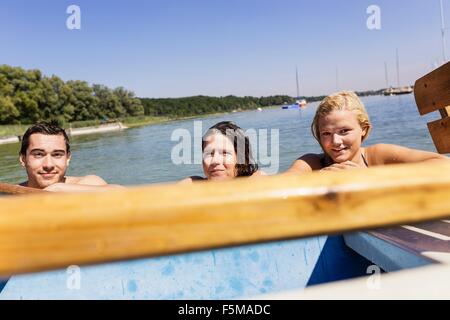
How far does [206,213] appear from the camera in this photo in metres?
0.58

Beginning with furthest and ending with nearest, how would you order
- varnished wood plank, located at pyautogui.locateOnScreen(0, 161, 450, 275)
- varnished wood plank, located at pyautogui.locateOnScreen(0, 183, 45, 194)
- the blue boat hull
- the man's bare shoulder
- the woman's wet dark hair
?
the man's bare shoulder < the woman's wet dark hair < the blue boat hull < varnished wood plank, located at pyautogui.locateOnScreen(0, 183, 45, 194) < varnished wood plank, located at pyautogui.locateOnScreen(0, 161, 450, 275)

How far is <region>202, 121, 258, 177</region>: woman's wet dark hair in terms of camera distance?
2.69 meters

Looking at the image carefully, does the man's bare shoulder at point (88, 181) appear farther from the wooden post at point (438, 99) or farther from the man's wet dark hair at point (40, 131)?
the wooden post at point (438, 99)

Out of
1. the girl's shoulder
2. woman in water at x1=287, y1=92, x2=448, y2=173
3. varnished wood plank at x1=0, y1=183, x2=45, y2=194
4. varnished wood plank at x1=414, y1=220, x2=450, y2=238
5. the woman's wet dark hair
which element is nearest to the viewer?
varnished wood plank at x1=414, y1=220, x2=450, y2=238

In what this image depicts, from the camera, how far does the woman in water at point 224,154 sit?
8.55 feet

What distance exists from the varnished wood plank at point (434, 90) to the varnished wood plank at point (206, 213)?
1932 millimetres

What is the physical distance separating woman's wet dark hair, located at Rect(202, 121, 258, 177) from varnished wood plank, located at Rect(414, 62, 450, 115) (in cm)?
116

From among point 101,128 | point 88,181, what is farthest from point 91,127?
point 88,181

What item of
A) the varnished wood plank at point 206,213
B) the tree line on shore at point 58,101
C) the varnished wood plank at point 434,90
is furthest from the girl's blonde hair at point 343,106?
the tree line on shore at point 58,101

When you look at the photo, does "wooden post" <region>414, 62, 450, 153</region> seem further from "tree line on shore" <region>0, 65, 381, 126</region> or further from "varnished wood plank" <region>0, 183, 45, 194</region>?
"tree line on shore" <region>0, 65, 381, 126</region>

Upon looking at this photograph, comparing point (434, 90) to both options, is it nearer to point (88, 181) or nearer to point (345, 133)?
point (345, 133)

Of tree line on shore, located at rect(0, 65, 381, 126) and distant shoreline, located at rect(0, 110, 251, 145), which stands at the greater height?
tree line on shore, located at rect(0, 65, 381, 126)

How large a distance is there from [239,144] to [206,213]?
218 cm

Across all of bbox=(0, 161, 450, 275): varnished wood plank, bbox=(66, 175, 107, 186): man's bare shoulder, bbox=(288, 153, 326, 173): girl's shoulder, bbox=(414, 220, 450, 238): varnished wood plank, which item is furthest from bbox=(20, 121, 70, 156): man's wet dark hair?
bbox=(0, 161, 450, 275): varnished wood plank
